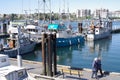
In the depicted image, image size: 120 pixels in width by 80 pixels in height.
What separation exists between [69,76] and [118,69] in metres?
15.8

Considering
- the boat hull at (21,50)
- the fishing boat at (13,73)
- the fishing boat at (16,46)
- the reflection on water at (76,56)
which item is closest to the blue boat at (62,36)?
the reflection on water at (76,56)

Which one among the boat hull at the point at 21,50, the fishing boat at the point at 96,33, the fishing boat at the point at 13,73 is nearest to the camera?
the fishing boat at the point at 13,73

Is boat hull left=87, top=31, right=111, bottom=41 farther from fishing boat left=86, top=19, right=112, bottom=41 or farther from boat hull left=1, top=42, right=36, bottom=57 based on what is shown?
boat hull left=1, top=42, right=36, bottom=57

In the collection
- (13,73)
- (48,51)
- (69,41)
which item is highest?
(48,51)

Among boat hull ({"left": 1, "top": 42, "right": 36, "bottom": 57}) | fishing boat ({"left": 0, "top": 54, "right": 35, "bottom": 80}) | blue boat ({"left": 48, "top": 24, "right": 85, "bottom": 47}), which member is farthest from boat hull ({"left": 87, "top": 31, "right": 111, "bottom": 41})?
fishing boat ({"left": 0, "top": 54, "right": 35, "bottom": 80})

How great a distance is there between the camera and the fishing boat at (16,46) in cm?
4025

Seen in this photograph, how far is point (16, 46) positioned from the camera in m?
42.3

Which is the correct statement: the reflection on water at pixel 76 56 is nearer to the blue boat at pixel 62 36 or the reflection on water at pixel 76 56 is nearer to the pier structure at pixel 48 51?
the blue boat at pixel 62 36

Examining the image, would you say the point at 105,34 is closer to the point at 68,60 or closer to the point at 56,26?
the point at 56,26

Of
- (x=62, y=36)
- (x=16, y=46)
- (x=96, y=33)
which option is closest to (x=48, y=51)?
(x=16, y=46)

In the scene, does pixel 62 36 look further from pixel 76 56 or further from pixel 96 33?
pixel 96 33

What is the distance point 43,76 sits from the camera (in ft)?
64.5

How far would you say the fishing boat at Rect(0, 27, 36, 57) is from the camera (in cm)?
4025

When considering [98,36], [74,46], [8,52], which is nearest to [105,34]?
[98,36]
